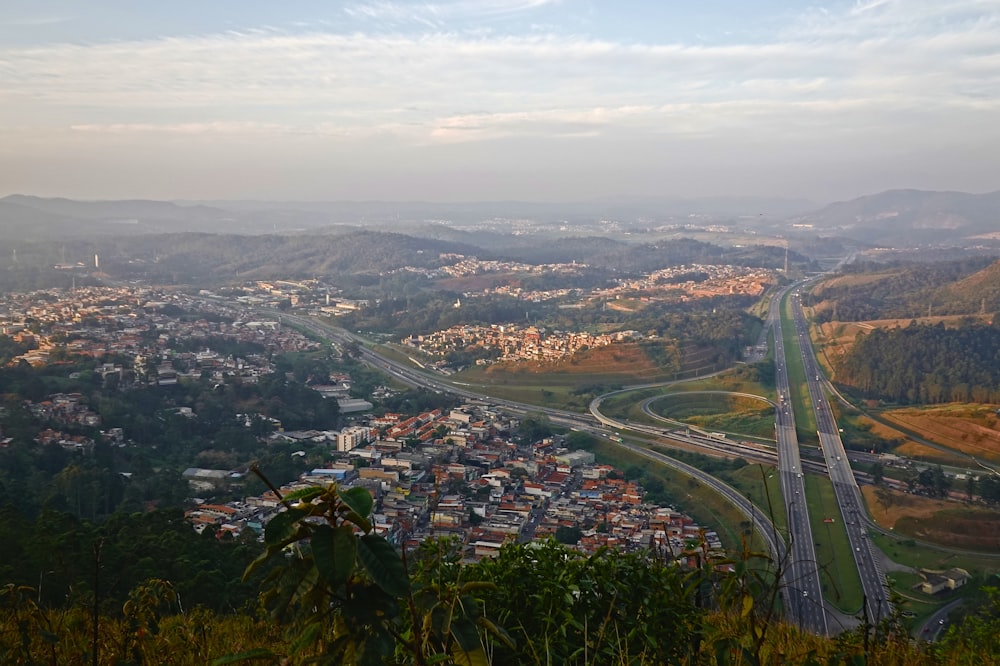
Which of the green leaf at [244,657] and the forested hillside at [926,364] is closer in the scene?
the green leaf at [244,657]

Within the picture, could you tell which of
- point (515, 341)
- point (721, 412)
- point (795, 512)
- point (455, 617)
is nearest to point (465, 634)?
point (455, 617)

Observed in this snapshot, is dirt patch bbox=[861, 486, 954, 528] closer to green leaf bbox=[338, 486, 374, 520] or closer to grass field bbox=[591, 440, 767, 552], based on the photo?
grass field bbox=[591, 440, 767, 552]

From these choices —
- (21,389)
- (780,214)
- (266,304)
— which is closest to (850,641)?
(21,389)

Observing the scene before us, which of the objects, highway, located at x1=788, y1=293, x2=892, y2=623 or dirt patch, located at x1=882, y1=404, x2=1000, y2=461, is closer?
highway, located at x1=788, y1=293, x2=892, y2=623

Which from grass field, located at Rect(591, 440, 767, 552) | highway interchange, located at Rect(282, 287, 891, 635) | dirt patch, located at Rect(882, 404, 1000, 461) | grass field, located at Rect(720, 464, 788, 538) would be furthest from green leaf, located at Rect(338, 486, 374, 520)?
dirt patch, located at Rect(882, 404, 1000, 461)

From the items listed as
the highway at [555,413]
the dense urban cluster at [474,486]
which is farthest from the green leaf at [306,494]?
the dense urban cluster at [474,486]

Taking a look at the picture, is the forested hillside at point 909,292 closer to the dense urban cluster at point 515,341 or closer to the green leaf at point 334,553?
the dense urban cluster at point 515,341

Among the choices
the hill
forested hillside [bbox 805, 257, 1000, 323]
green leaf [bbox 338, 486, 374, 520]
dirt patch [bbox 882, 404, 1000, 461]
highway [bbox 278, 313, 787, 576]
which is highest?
the hill
